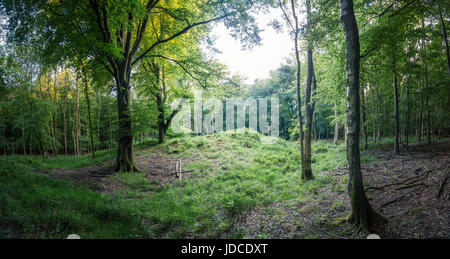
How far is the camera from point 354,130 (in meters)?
4.48

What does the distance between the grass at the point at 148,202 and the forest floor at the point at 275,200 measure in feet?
0.13

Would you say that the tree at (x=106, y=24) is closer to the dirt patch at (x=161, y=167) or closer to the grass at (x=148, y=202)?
the dirt patch at (x=161, y=167)

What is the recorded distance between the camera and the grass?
3980 millimetres

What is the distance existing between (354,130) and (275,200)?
4.15m

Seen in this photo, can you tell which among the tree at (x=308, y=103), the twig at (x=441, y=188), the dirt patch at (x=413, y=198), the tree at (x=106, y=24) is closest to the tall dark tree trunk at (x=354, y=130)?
the dirt patch at (x=413, y=198)

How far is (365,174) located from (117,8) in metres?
12.1

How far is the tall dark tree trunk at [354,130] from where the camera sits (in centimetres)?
440

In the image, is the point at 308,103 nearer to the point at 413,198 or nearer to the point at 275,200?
the point at 275,200

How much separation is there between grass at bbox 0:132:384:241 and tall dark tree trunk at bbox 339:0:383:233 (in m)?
2.67

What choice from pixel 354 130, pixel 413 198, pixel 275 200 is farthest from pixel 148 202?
pixel 413 198

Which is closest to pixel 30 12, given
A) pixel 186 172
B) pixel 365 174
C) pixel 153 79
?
pixel 153 79

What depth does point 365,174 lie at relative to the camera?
319 inches

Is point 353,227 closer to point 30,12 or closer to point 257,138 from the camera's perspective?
point 30,12

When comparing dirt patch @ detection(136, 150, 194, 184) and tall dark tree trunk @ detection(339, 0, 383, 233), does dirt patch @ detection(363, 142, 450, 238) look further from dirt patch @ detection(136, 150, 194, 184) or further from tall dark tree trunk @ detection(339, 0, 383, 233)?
dirt patch @ detection(136, 150, 194, 184)
